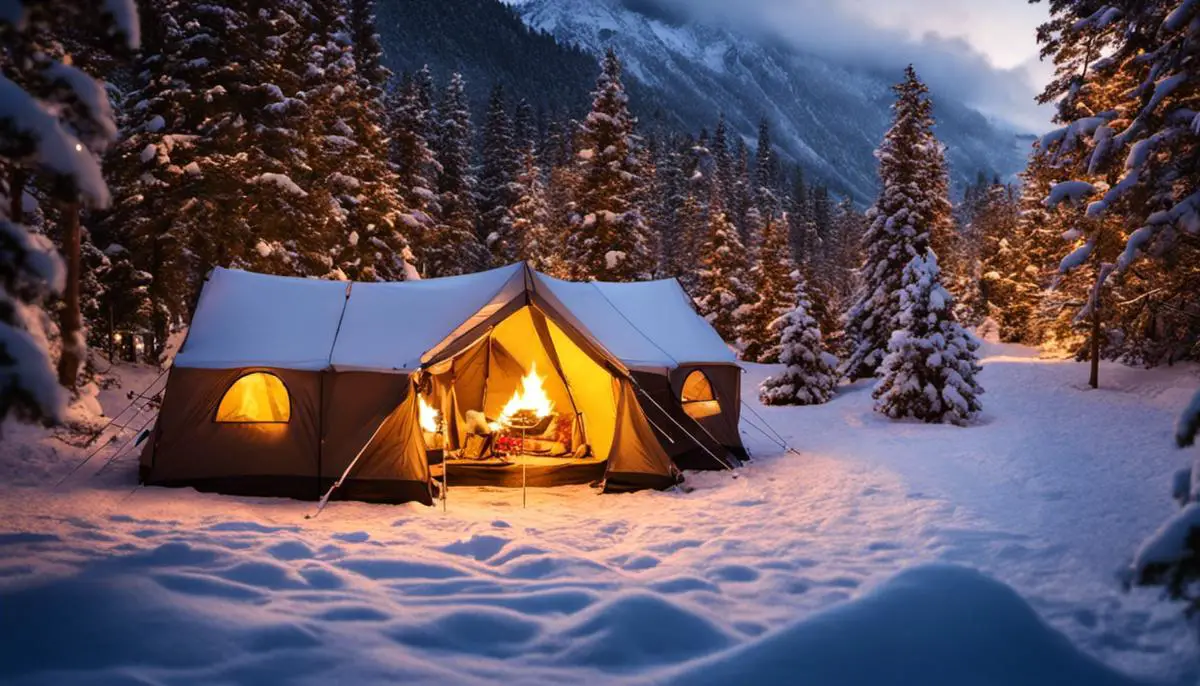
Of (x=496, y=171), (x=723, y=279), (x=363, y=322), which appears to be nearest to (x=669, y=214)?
(x=496, y=171)

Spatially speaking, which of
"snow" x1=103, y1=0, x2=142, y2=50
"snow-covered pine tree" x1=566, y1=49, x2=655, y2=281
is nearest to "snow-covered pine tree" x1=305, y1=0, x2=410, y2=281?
"snow-covered pine tree" x1=566, y1=49, x2=655, y2=281

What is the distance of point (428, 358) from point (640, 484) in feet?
11.3

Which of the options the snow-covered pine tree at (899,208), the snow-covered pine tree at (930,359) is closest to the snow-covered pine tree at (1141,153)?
the snow-covered pine tree at (930,359)

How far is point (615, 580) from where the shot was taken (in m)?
5.60

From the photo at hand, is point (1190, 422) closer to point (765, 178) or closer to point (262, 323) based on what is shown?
point (262, 323)

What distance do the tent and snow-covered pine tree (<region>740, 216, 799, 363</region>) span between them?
17.1 metres

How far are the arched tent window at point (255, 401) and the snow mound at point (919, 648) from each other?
6973mm

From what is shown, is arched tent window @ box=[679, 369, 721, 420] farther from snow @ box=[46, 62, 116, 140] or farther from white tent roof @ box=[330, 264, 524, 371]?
snow @ box=[46, 62, 116, 140]

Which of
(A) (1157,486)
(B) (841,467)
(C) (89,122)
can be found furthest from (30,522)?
(A) (1157,486)

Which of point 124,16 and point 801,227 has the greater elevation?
point 801,227

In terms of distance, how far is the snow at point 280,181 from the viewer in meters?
15.8

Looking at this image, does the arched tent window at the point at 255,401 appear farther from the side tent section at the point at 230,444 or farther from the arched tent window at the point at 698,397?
the arched tent window at the point at 698,397

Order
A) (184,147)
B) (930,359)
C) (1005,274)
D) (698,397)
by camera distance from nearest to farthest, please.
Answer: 1. (698,397)
2. (930,359)
3. (184,147)
4. (1005,274)

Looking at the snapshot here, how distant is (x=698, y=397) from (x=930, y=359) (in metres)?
6.19
